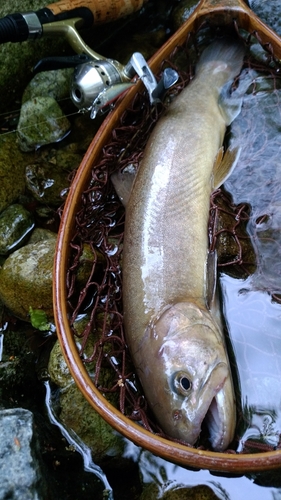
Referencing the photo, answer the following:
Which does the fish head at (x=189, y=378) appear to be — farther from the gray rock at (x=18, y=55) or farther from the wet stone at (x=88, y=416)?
the gray rock at (x=18, y=55)

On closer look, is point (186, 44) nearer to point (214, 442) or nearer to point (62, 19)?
point (62, 19)

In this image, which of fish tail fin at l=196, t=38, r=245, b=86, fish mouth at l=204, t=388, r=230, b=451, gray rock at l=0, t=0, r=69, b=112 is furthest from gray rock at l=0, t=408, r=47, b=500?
gray rock at l=0, t=0, r=69, b=112

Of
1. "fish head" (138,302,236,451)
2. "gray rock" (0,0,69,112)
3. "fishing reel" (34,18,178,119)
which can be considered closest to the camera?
"fish head" (138,302,236,451)

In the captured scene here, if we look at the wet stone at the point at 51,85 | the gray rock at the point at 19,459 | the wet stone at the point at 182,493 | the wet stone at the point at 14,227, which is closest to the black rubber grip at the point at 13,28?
the wet stone at the point at 51,85

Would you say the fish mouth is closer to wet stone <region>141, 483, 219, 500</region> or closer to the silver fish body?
the silver fish body

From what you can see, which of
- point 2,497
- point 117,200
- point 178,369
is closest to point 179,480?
point 178,369

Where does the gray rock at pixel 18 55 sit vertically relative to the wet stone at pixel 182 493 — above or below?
above

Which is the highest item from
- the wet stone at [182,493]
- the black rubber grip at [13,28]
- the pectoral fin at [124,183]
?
the black rubber grip at [13,28]
